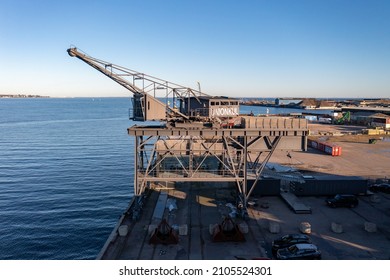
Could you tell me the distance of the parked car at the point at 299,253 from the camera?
22.5m

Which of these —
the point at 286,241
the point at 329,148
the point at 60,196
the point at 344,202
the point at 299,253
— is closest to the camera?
the point at 299,253

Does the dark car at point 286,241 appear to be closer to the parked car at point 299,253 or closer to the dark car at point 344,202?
the parked car at point 299,253

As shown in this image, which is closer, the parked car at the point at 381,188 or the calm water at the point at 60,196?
the calm water at the point at 60,196

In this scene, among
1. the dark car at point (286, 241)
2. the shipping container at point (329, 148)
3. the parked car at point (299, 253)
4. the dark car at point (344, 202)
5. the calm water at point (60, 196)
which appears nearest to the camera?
the parked car at point (299, 253)

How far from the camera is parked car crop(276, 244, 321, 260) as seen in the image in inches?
888

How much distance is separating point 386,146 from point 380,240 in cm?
6833

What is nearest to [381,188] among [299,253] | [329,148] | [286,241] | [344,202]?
[344,202]

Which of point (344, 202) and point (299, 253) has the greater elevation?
point (299, 253)

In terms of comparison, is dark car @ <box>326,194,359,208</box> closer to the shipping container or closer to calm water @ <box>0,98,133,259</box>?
calm water @ <box>0,98,133,259</box>

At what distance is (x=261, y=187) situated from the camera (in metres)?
39.0

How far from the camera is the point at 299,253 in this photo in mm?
22703

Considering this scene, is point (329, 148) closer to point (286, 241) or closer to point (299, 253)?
point (286, 241)

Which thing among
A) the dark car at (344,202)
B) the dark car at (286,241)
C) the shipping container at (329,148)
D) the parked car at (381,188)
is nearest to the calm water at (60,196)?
the dark car at (286,241)

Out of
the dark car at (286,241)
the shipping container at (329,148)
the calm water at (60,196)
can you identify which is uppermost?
the dark car at (286,241)
